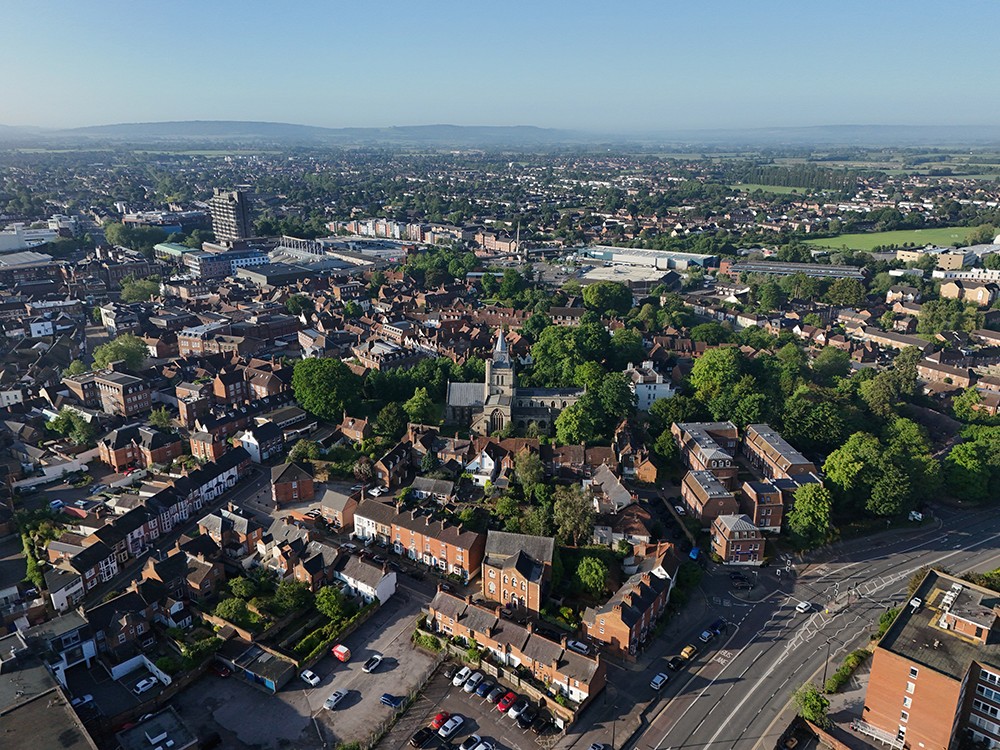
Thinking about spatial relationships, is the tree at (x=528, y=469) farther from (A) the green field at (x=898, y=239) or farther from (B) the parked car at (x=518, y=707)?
(A) the green field at (x=898, y=239)

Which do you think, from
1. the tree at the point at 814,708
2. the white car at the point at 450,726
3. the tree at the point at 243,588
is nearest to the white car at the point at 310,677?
the tree at the point at 243,588

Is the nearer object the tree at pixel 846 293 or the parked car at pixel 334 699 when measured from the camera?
the parked car at pixel 334 699

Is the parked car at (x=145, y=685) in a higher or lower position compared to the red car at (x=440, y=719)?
higher

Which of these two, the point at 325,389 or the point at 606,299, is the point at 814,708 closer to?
the point at 325,389

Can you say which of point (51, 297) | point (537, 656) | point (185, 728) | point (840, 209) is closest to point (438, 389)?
point (537, 656)

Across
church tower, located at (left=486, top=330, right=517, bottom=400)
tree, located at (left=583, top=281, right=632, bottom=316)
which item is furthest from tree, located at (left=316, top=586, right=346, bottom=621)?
tree, located at (left=583, top=281, right=632, bottom=316)

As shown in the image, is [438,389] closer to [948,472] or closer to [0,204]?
[948,472]
